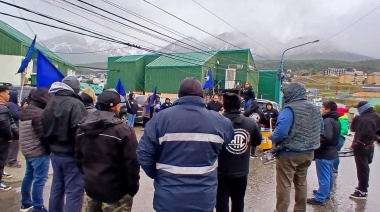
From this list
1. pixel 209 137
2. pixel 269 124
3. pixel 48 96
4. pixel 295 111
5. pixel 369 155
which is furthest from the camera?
pixel 269 124

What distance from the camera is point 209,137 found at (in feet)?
9.13

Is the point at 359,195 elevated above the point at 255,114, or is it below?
below

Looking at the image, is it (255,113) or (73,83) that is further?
(255,113)

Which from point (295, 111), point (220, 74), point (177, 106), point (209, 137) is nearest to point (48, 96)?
point (177, 106)

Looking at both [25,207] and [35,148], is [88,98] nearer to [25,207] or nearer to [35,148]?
[35,148]

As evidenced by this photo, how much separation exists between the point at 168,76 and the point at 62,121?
28.8 metres

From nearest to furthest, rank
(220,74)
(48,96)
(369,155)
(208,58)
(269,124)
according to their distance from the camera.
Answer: (48,96)
(369,155)
(269,124)
(208,58)
(220,74)

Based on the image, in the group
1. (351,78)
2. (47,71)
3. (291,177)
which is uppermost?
(351,78)

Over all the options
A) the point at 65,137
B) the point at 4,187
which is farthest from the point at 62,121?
the point at 4,187

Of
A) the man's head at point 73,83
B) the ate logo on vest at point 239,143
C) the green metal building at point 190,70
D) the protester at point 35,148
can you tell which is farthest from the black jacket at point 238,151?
the green metal building at point 190,70

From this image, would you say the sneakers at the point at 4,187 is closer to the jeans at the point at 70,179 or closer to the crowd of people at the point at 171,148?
the crowd of people at the point at 171,148

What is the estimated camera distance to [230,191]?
13.3ft

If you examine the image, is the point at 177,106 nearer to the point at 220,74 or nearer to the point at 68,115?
the point at 68,115

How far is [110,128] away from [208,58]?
1141 inches
